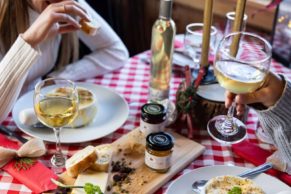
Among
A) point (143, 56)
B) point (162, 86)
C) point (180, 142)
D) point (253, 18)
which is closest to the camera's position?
point (180, 142)

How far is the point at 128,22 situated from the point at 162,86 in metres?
1.64

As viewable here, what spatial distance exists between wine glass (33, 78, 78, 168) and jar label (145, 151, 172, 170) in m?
0.21

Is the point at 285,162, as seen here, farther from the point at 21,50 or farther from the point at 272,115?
the point at 21,50

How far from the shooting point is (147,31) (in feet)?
9.32

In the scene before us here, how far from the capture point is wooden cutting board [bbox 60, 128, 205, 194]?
3.27 ft

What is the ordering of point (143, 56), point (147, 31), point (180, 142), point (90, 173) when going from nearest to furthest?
point (90, 173) < point (180, 142) < point (143, 56) < point (147, 31)

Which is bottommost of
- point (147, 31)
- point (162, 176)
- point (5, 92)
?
point (147, 31)

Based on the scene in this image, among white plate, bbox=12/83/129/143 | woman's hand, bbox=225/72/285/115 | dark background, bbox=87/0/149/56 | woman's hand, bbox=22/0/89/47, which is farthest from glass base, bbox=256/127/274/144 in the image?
dark background, bbox=87/0/149/56

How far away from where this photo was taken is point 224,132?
1.11 m

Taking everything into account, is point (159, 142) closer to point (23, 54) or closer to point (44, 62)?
point (23, 54)

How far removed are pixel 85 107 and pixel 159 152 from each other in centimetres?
29

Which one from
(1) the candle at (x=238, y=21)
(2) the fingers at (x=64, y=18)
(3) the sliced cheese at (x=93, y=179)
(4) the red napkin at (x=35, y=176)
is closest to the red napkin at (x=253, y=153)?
(1) the candle at (x=238, y=21)

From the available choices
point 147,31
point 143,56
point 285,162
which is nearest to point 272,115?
point 285,162

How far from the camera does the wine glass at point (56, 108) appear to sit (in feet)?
3.30
